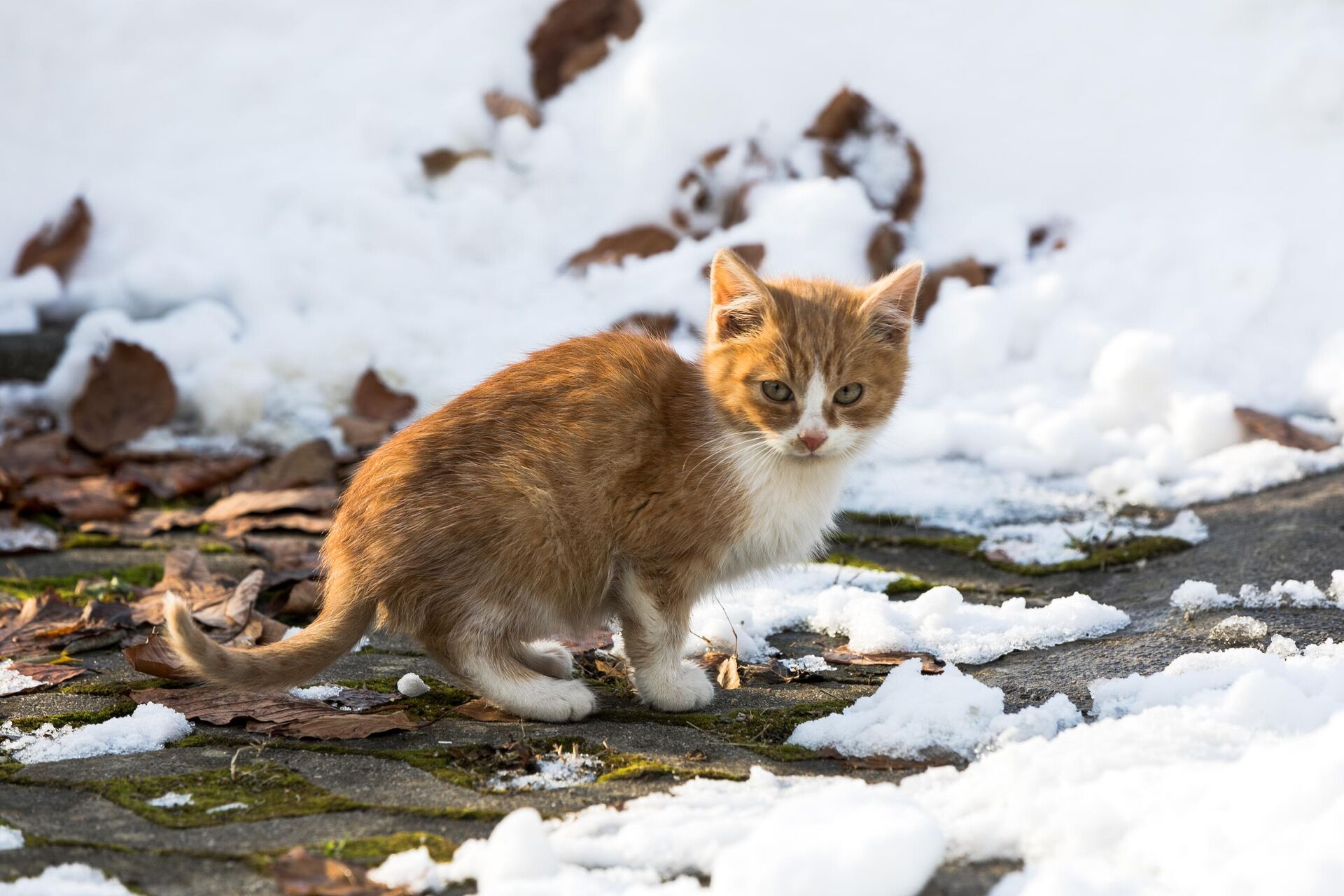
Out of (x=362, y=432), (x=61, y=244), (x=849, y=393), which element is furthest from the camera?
(x=61, y=244)

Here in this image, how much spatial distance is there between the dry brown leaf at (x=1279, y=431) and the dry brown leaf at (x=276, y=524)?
11.8 feet

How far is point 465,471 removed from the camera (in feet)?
9.52

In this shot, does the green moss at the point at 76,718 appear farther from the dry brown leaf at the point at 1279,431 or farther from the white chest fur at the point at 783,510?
the dry brown leaf at the point at 1279,431

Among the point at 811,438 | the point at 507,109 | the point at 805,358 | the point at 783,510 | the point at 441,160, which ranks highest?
the point at 507,109

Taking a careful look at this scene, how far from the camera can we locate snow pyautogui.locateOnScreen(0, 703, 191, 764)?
258 cm

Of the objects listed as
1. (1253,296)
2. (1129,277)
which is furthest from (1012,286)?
(1253,296)

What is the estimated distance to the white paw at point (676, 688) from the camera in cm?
294

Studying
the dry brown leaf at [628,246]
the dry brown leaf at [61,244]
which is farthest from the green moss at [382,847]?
the dry brown leaf at [61,244]

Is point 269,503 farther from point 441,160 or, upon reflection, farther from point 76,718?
point 441,160

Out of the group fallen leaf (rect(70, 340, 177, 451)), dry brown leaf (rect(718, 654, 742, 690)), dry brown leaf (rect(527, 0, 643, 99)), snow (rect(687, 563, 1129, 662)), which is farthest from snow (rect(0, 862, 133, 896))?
dry brown leaf (rect(527, 0, 643, 99))

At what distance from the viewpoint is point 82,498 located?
15.3 feet

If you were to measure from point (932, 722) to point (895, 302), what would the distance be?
1.23 meters

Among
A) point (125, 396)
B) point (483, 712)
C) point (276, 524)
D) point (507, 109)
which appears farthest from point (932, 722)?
point (507, 109)

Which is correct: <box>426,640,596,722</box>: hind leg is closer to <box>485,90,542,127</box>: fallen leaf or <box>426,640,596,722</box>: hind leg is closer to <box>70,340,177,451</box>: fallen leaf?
<box>70,340,177,451</box>: fallen leaf
